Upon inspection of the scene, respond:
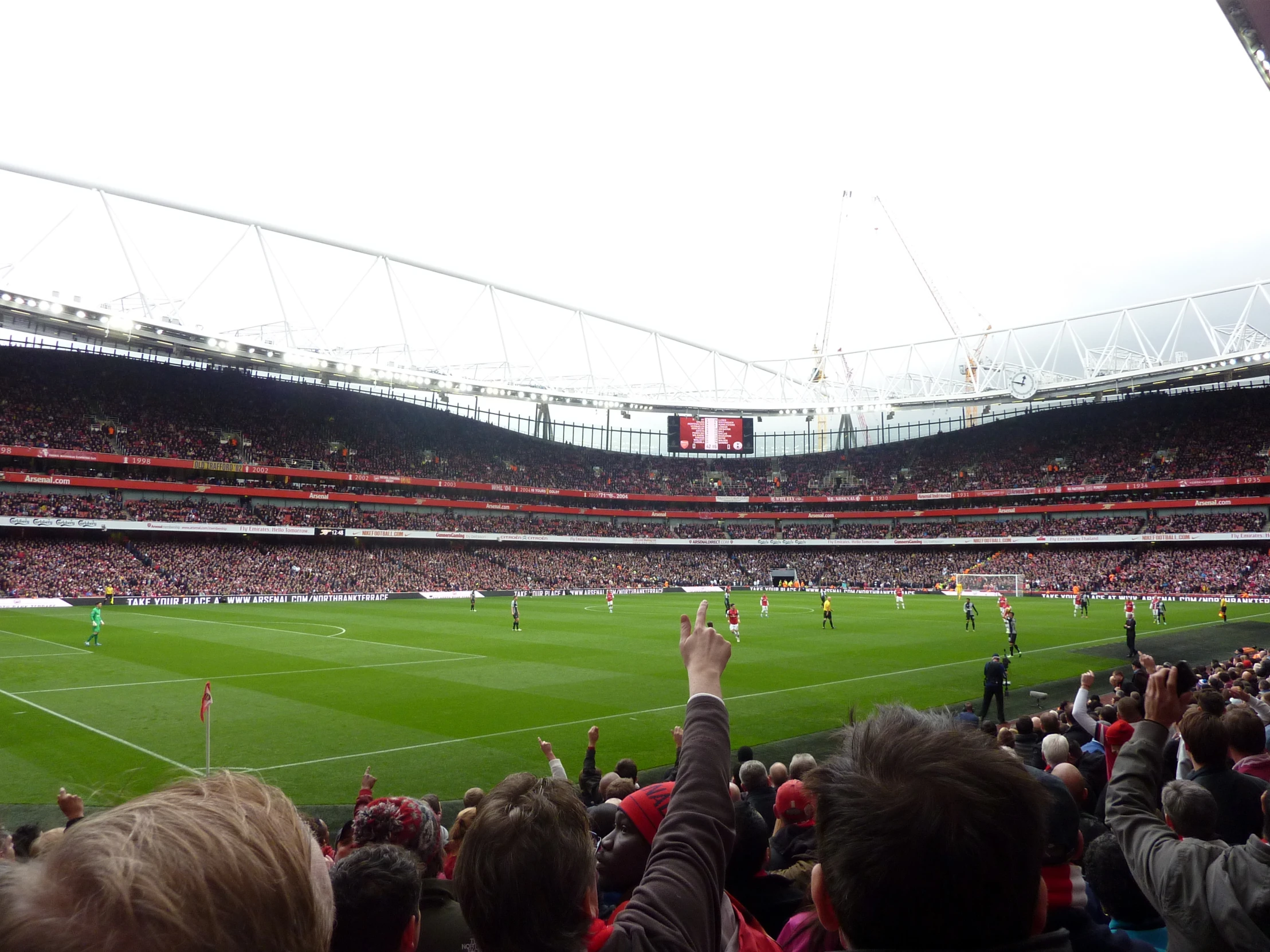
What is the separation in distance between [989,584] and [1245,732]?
2466 inches

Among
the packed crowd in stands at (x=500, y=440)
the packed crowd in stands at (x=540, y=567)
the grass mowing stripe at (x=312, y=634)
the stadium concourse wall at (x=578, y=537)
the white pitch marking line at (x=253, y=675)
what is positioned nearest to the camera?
the white pitch marking line at (x=253, y=675)

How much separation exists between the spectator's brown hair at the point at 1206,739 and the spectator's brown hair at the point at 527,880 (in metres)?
3.95

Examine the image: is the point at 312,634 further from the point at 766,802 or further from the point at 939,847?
the point at 939,847

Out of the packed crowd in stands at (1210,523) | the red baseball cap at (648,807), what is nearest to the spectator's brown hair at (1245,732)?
the red baseball cap at (648,807)

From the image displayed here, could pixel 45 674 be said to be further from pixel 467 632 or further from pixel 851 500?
pixel 851 500

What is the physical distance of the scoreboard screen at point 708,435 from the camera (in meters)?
85.9

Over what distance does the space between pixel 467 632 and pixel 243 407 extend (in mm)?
45876

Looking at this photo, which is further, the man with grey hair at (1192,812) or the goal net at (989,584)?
the goal net at (989,584)

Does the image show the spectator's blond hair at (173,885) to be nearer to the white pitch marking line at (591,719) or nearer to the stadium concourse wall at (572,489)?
the white pitch marking line at (591,719)

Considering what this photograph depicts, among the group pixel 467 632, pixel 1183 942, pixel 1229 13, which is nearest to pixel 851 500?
pixel 467 632

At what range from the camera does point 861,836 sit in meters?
1.73

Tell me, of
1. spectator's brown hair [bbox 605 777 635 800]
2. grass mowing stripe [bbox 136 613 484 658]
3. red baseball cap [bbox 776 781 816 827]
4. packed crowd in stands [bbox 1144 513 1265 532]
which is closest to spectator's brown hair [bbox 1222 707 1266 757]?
red baseball cap [bbox 776 781 816 827]

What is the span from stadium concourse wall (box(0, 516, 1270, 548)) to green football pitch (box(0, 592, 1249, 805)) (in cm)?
1178

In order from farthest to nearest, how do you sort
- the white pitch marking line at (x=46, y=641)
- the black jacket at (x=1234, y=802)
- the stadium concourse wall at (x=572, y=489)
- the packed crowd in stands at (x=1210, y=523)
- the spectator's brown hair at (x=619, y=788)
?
the packed crowd in stands at (x=1210, y=523) → the stadium concourse wall at (x=572, y=489) → the white pitch marking line at (x=46, y=641) → the spectator's brown hair at (x=619, y=788) → the black jacket at (x=1234, y=802)
